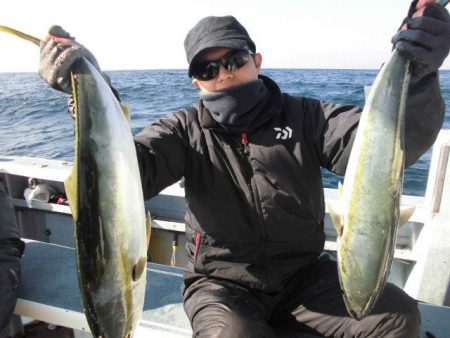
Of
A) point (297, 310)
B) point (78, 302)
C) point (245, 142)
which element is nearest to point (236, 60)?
point (245, 142)

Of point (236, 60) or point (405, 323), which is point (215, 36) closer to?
point (236, 60)

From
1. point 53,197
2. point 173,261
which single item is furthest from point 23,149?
point 173,261

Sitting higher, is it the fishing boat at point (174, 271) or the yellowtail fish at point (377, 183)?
the yellowtail fish at point (377, 183)

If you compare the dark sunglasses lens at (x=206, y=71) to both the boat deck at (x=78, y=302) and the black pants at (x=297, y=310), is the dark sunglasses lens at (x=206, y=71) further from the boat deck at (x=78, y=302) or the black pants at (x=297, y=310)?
the boat deck at (x=78, y=302)

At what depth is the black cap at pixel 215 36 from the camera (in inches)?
97.0

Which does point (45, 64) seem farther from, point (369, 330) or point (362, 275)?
point (369, 330)

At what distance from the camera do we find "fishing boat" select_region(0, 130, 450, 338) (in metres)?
2.93

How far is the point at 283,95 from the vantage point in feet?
9.37

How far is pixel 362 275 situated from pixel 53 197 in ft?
14.2

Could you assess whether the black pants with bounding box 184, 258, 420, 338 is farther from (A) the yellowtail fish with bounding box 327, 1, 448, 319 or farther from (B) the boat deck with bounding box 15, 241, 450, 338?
(A) the yellowtail fish with bounding box 327, 1, 448, 319

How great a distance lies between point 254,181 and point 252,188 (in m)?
0.05

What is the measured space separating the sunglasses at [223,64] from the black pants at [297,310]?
1.34 m

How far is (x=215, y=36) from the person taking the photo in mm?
2477

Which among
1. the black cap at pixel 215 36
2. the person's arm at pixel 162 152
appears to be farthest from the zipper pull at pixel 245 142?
the black cap at pixel 215 36
